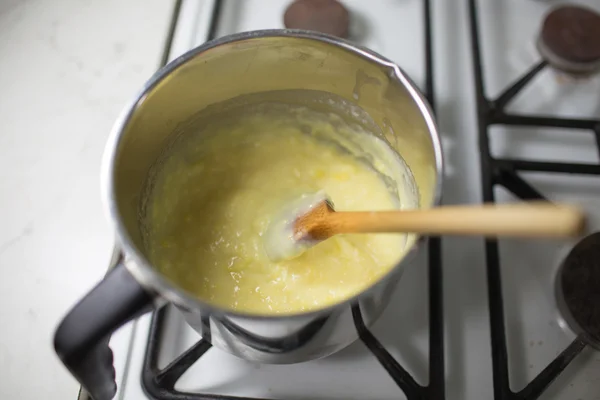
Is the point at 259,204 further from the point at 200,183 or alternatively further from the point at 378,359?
the point at 378,359

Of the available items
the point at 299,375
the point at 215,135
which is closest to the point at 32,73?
the point at 215,135

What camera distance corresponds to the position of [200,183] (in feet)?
Answer: 2.02

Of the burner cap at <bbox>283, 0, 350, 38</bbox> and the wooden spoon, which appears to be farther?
the burner cap at <bbox>283, 0, 350, 38</bbox>

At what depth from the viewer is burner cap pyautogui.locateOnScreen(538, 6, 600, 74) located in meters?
0.63

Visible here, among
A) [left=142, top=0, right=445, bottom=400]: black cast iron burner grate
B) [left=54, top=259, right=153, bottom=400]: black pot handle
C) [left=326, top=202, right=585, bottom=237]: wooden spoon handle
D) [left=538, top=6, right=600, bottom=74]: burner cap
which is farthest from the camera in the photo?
[left=538, top=6, right=600, bottom=74]: burner cap

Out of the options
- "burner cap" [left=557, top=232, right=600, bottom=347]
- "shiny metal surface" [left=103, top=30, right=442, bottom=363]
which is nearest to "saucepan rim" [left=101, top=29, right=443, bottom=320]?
"shiny metal surface" [left=103, top=30, right=442, bottom=363]

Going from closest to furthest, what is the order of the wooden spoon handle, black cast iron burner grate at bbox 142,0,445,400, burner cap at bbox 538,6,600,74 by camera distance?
the wooden spoon handle
black cast iron burner grate at bbox 142,0,445,400
burner cap at bbox 538,6,600,74

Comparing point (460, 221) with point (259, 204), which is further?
point (259, 204)

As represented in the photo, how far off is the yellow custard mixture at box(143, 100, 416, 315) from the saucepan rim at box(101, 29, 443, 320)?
119mm

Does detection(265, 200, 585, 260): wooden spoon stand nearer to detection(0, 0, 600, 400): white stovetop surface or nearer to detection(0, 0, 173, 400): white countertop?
detection(0, 0, 600, 400): white stovetop surface

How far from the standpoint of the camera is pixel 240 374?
1.69 feet

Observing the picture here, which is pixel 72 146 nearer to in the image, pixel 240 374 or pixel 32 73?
pixel 32 73

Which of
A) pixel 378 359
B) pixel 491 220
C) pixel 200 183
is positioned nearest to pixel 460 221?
pixel 491 220

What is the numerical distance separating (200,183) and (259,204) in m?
0.07
